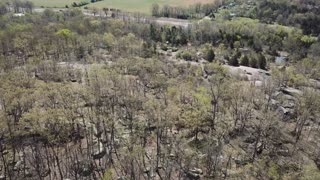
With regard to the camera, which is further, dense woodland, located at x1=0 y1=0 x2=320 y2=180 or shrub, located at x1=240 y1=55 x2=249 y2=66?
shrub, located at x1=240 y1=55 x2=249 y2=66

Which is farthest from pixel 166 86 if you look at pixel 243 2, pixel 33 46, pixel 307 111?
pixel 243 2

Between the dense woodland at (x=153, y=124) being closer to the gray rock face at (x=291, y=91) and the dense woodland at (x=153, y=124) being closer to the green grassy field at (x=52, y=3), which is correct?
the gray rock face at (x=291, y=91)

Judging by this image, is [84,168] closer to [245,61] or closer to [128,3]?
[245,61]

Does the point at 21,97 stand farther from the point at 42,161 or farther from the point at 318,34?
the point at 318,34

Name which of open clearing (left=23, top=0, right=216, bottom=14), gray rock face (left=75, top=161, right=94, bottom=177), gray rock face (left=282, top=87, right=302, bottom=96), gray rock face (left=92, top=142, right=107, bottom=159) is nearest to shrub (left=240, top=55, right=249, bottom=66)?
gray rock face (left=282, top=87, right=302, bottom=96)

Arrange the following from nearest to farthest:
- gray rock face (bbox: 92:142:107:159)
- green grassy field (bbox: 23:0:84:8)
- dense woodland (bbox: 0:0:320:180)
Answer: dense woodland (bbox: 0:0:320:180)
gray rock face (bbox: 92:142:107:159)
green grassy field (bbox: 23:0:84:8)

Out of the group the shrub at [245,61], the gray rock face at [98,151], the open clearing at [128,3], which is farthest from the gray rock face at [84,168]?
the open clearing at [128,3]

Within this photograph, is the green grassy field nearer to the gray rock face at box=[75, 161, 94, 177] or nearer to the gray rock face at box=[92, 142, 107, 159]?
the gray rock face at box=[92, 142, 107, 159]

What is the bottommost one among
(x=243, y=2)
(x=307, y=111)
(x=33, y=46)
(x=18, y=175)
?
(x=18, y=175)

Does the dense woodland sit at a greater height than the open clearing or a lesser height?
lesser

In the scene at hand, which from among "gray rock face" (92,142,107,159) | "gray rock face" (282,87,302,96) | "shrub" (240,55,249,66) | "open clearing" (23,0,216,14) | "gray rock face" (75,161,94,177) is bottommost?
"gray rock face" (75,161,94,177)

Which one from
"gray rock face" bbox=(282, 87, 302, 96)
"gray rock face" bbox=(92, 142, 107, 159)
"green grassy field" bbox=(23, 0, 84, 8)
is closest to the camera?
"gray rock face" bbox=(92, 142, 107, 159)
